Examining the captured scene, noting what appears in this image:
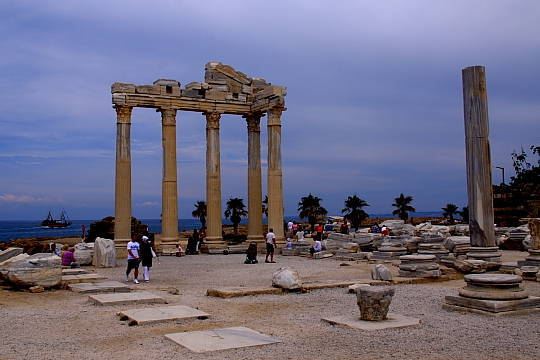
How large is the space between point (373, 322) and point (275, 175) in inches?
794

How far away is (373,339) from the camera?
28.9 ft

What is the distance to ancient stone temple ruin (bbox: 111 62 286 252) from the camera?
27.4 m

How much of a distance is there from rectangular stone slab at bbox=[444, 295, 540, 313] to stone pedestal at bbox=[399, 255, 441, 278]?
5.60 m

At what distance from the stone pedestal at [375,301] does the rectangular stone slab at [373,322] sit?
14 centimetres

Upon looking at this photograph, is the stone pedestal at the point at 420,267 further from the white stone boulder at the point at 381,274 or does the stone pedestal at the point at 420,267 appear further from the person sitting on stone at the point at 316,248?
the person sitting on stone at the point at 316,248

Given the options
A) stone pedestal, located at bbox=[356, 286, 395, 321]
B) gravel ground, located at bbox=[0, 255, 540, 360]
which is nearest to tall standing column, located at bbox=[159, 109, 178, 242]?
gravel ground, located at bbox=[0, 255, 540, 360]

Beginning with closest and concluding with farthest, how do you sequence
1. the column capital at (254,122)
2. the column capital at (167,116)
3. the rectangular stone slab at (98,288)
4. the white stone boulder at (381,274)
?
1. the rectangular stone slab at (98,288)
2. the white stone boulder at (381,274)
3. the column capital at (167,116)
4. the column capital at (254,122)

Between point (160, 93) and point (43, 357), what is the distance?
21828mm

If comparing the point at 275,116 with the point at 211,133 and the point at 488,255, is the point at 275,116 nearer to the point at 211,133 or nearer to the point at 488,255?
the point at 211,133

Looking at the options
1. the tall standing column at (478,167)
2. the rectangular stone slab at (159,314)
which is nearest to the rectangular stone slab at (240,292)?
the rectangular stone slab at (159,314)

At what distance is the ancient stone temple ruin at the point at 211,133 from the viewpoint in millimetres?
27359

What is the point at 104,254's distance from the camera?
22.4 meters

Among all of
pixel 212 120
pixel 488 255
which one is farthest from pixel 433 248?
pixel 212 120

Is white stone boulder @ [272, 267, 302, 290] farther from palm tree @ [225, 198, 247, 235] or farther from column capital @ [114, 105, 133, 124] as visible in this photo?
palm tree @ [225, 198, 247, 235]
